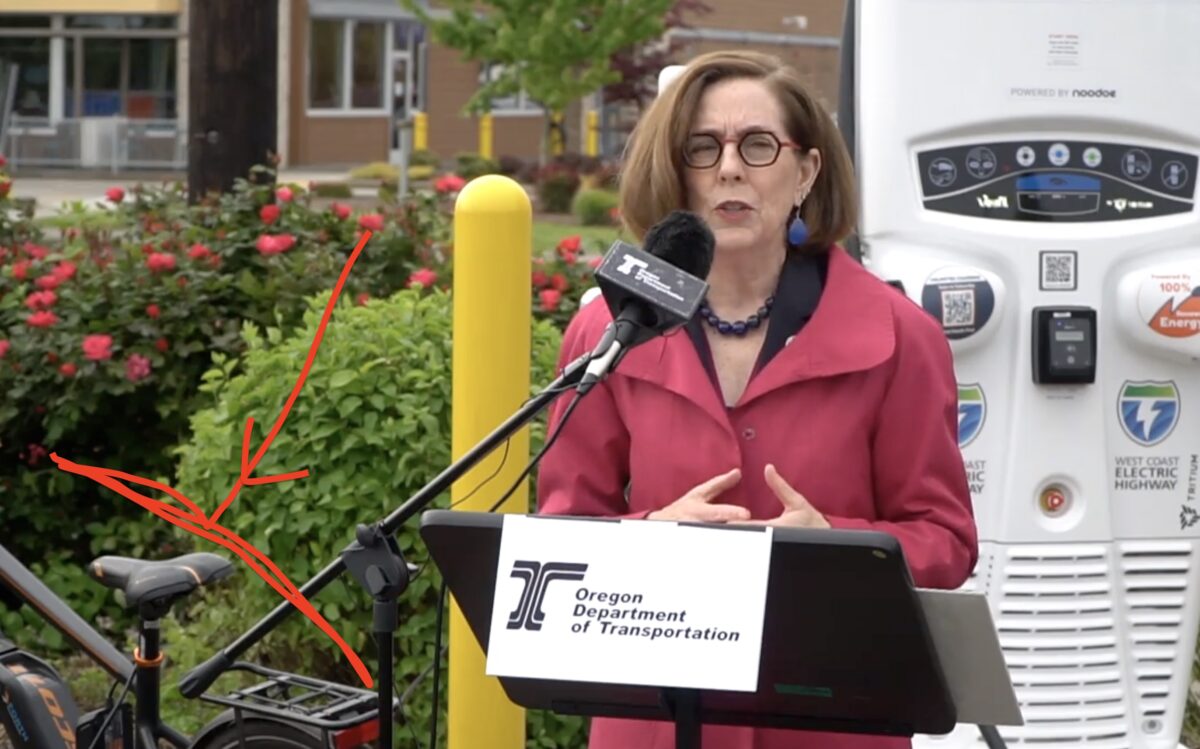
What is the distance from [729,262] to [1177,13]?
8.09ft

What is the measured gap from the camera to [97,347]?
20.0 feet

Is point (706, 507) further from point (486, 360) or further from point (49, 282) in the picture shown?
point (49, 282)

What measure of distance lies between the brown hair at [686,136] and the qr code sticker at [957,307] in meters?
1.82

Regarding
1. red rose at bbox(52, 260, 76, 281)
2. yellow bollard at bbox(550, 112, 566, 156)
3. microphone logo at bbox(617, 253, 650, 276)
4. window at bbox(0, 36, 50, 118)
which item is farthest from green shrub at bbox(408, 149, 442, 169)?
microphone logo at bbox(617, 253, 650, 276)

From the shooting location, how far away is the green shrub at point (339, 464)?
15.7 ft

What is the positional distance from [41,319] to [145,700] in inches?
107

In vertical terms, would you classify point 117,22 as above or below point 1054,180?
above

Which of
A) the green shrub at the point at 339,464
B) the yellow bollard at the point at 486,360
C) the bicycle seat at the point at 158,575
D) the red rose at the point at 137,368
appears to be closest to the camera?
the bicycle seat at the point at 158,575

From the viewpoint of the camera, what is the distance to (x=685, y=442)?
2904 millimetres

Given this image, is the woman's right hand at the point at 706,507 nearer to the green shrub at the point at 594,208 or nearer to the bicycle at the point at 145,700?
the bicycle at the point at 145,700

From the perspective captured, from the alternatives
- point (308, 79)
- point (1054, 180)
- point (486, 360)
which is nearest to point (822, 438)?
point (486, 360)

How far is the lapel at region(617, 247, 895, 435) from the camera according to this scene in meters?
2.86

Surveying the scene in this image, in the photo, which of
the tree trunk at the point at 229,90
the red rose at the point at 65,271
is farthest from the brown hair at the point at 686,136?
the tree trunk at the point at 229,90

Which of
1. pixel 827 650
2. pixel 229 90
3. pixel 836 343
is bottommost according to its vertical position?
pixel 827 650
